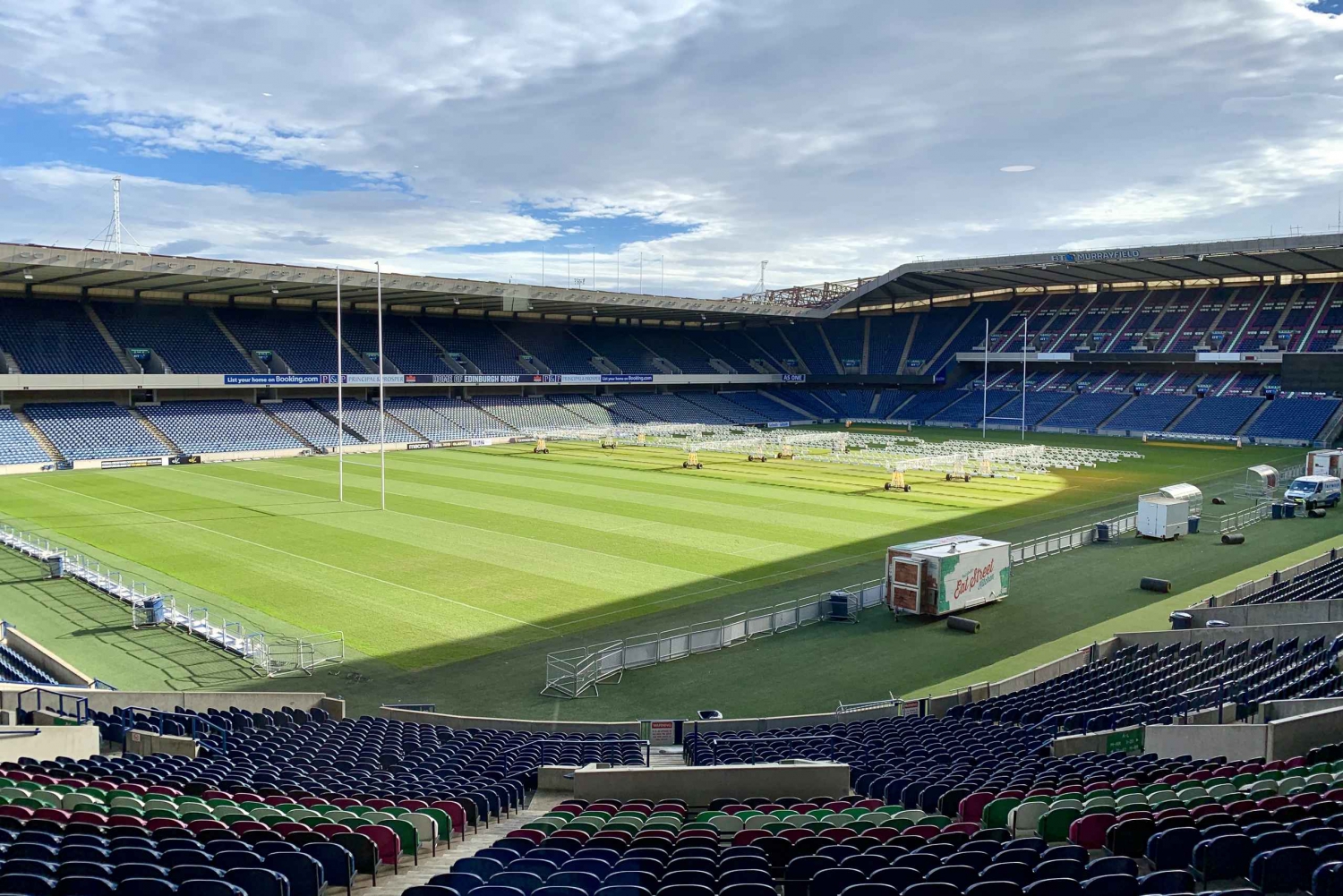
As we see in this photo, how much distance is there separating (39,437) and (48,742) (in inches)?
2143

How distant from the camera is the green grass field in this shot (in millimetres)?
22344

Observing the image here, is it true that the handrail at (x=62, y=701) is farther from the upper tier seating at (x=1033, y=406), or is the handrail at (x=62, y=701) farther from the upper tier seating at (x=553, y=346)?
the upper tier seating at (x=1033, y=406)

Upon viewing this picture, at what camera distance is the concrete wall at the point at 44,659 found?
20.2 meters

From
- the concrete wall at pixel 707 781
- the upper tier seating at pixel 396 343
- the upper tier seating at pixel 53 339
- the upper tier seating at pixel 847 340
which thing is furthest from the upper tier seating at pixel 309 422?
the concrete wall at pixel 707 781

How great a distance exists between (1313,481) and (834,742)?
1485 inches

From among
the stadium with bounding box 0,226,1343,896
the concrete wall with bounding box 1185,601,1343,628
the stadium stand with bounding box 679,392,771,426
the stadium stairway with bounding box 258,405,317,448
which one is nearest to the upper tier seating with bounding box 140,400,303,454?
the stadium stairway with bounding box 258,405,317,448

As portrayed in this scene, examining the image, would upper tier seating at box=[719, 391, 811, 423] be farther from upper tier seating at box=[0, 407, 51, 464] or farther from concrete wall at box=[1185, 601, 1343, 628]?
concrete wall at box=[1185, 601, 1343, 628]

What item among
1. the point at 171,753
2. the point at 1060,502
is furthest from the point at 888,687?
the point at 1060,502

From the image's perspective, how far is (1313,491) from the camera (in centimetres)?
4284

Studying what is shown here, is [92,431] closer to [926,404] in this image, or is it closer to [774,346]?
[774,346]

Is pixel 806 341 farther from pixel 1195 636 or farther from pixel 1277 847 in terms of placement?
pixel 1277 847

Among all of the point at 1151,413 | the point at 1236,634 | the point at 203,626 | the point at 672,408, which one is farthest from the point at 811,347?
the point at 203,626

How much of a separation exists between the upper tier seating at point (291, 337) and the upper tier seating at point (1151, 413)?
215 feet

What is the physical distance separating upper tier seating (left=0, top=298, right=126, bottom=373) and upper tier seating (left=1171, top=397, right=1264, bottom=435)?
81969 millimetres
